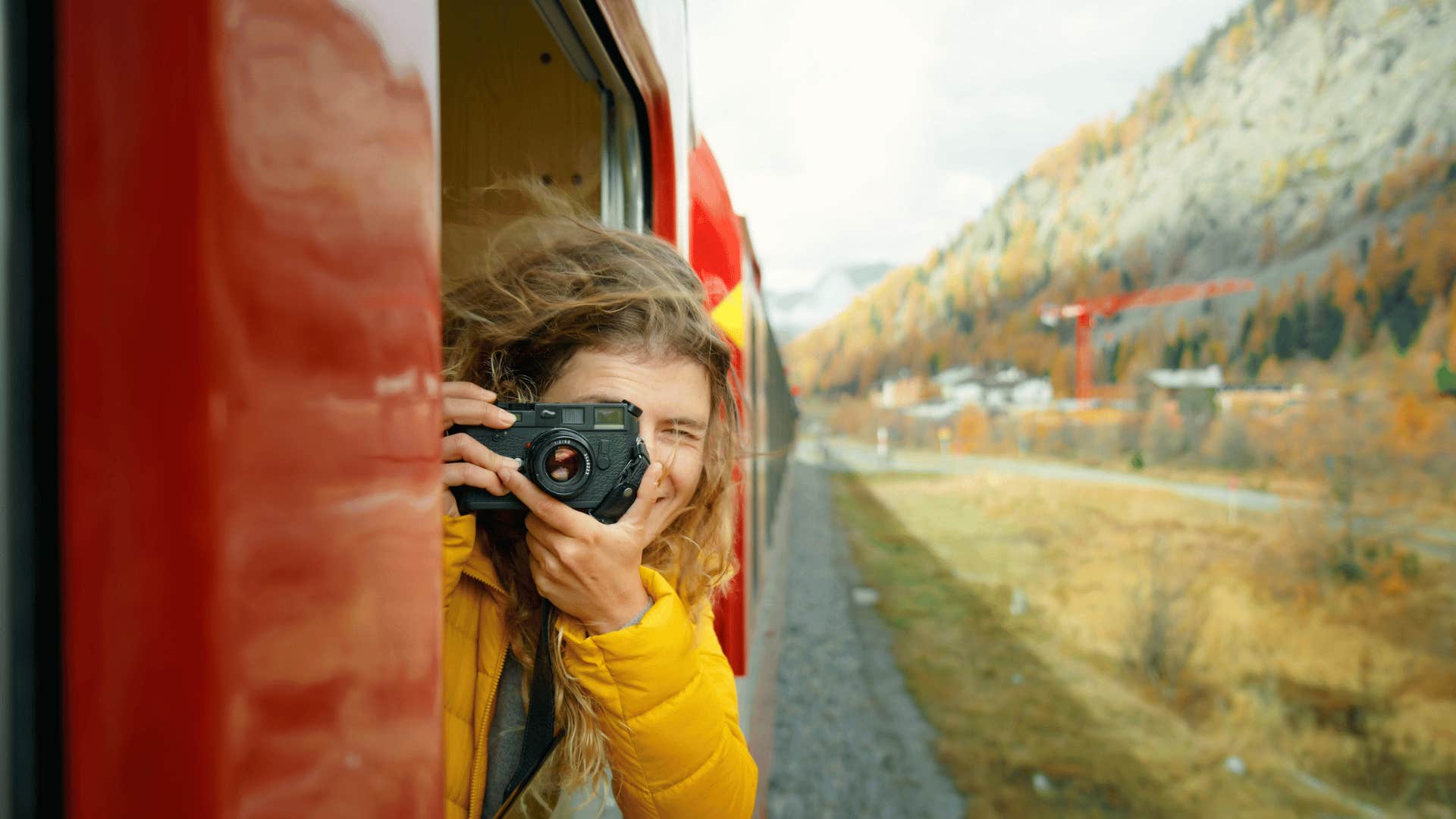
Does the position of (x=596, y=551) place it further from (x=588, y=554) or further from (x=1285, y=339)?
(x=1285, y=339)

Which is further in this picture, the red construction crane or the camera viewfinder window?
the red construction crane

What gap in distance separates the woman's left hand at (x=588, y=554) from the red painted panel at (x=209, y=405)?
41 cm

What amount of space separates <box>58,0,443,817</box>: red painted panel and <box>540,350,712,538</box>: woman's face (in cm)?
64

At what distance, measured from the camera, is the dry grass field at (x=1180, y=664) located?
5895 mm

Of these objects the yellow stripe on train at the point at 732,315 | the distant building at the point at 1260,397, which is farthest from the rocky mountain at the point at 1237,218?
the yellow stripe on train at the point at 732,315

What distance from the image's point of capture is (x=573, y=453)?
931mm

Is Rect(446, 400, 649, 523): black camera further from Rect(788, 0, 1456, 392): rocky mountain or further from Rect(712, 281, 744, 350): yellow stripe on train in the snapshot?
Rect(788, 0, 1456, 392): rocky mountain

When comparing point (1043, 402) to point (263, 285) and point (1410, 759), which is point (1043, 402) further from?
point (263, 285)

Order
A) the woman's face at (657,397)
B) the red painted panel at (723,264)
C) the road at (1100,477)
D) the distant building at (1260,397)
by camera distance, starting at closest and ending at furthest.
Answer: the woman's face at (657,397)
the red painted panel at (723,264)
the road at (1100,477)
the distant building at (1260,397)

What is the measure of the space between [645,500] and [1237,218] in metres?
42.9

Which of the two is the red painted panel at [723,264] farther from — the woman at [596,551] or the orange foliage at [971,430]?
the orange foliage at [971,430]

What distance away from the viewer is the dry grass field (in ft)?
19.3

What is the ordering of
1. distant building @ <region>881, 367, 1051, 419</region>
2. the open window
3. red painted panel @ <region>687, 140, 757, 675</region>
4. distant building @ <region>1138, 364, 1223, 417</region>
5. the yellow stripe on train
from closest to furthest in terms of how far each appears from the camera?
A: the open window → red painted panel @ <region>687, 140, 757, 675</region> → the yellow stripe on train → distant building @ <region>1138, 364, 1223, 417</region> → distant building @ <region>881, 367, 1051, 419</region>

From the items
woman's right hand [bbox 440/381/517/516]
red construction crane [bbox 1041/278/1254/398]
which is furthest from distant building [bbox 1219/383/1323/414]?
woman's right hand [bbox 440/381/517/516]
